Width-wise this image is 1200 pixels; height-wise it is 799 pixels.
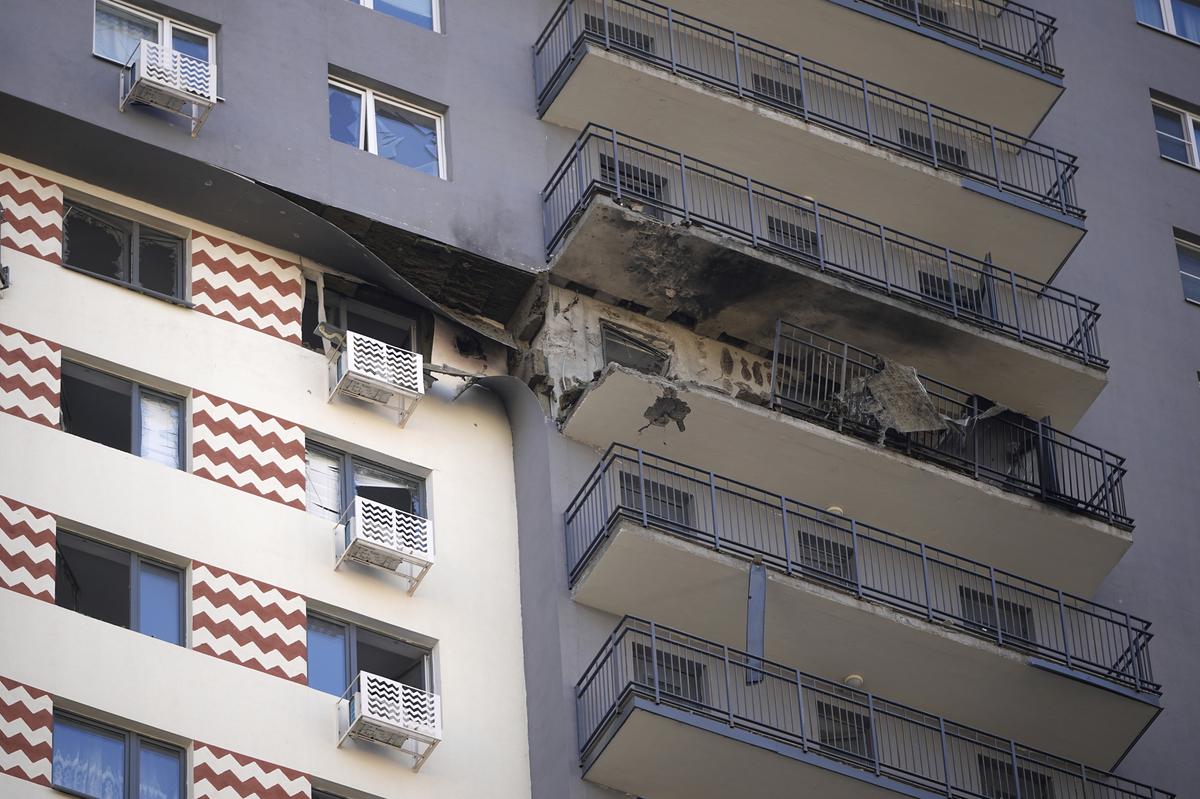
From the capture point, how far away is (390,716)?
22281 mm

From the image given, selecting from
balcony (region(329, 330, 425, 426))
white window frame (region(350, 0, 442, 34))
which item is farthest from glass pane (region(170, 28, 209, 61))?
balcony (region(329, 330, 425, 426))

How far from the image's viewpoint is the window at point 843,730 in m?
24.8

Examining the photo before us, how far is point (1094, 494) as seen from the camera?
27188mm

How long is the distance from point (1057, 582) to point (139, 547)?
11.2 meters

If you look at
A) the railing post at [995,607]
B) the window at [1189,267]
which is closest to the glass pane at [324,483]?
the railing post at [995,607]

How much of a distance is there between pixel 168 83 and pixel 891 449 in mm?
9211

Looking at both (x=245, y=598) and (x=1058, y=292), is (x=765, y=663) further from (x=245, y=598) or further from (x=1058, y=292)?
(x=1058, y=292)

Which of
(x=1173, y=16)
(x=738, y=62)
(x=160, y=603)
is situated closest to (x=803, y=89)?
(x=738, y=62)

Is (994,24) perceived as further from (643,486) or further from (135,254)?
(135,254)

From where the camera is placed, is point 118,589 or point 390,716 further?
point 390,716

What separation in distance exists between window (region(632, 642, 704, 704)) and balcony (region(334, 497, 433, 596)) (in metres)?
2.46

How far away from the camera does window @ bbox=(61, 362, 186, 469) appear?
2305 centimetres

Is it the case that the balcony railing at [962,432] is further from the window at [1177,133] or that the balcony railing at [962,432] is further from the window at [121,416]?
the window at [121,416]

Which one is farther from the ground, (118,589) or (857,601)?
(857,601)
